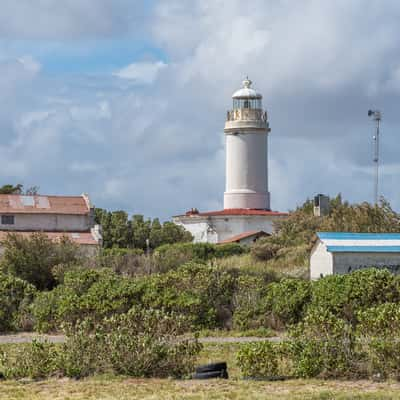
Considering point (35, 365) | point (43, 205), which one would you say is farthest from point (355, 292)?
point (43, 205)

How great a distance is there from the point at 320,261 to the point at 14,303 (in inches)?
641

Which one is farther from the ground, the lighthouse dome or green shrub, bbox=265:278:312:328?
the lighthouse dome

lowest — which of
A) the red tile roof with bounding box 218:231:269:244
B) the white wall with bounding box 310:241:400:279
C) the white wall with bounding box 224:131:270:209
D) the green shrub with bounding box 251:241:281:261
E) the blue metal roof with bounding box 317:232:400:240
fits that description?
the white wall with bounding box 310:241:400:279

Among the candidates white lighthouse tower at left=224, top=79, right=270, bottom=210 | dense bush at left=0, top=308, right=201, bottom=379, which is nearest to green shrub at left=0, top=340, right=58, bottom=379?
dense bush at left=0, top=308, right=201, bottom=379

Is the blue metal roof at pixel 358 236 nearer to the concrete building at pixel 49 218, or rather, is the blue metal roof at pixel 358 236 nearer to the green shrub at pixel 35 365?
the concrete building at pixel 49 218

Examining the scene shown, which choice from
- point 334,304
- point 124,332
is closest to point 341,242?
point 334,304

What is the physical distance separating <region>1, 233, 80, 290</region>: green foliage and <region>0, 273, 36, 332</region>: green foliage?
28.9 feet

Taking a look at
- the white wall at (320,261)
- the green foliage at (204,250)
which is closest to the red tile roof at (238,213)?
the green foliage at (204,250)

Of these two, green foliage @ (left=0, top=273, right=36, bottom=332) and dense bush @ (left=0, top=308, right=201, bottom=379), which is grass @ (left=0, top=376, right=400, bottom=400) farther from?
green foliage @ (left=0, top=273, right=36, bottom=332)

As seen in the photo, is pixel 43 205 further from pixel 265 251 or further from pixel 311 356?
pixel 311 356

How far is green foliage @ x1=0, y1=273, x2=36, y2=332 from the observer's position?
29625 mm

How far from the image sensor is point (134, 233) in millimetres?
75000

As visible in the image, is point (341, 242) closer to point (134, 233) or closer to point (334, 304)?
point (334, 304)

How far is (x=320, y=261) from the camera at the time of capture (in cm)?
4319
